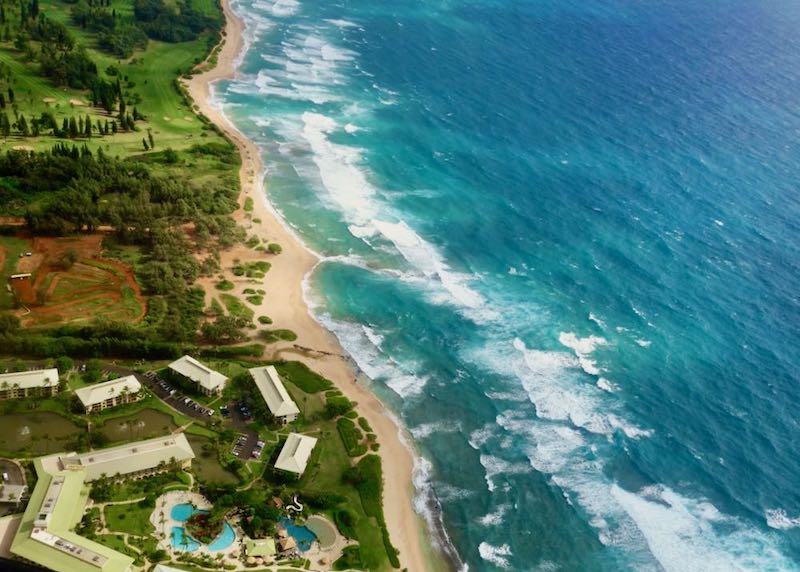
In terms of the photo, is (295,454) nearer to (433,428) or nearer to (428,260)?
(433,428)

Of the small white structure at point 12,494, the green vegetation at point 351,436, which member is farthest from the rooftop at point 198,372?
the small white structure at point 12,494

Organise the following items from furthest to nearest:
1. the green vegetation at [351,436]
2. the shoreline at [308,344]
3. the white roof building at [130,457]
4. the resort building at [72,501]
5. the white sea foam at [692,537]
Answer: the green vegetation at [351,436] → the shoreline at [308,344] → the white sea foam at [692,537] → the white roof building at [130,457] → the resort building at [72,501]

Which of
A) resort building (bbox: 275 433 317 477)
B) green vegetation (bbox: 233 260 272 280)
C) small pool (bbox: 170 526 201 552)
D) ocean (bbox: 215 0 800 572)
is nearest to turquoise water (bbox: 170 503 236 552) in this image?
small pool (bbox: 170 526 201 552)

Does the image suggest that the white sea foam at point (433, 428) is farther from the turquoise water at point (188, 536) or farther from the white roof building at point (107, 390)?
the white roof building at point (107, 390)

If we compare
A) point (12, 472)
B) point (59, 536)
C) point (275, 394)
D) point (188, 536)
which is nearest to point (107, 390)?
point (12, 472)

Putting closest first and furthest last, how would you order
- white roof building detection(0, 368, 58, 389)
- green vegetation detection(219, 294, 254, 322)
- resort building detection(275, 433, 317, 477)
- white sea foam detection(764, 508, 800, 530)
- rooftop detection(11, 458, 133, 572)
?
1. rooftop detection(11, 458, 133, 572)
2. resort building detection(275, 433, 317, 477)
3. white sea foam detection(764, 508, 800, 530)
4. white roof building detection(0, 368, 58, 389)
5. green vegetation detection(219, 294, 254, 322)

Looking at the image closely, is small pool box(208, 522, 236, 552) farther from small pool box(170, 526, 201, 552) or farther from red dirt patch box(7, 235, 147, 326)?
red dirt patch box(7, 235, 147, 326)
